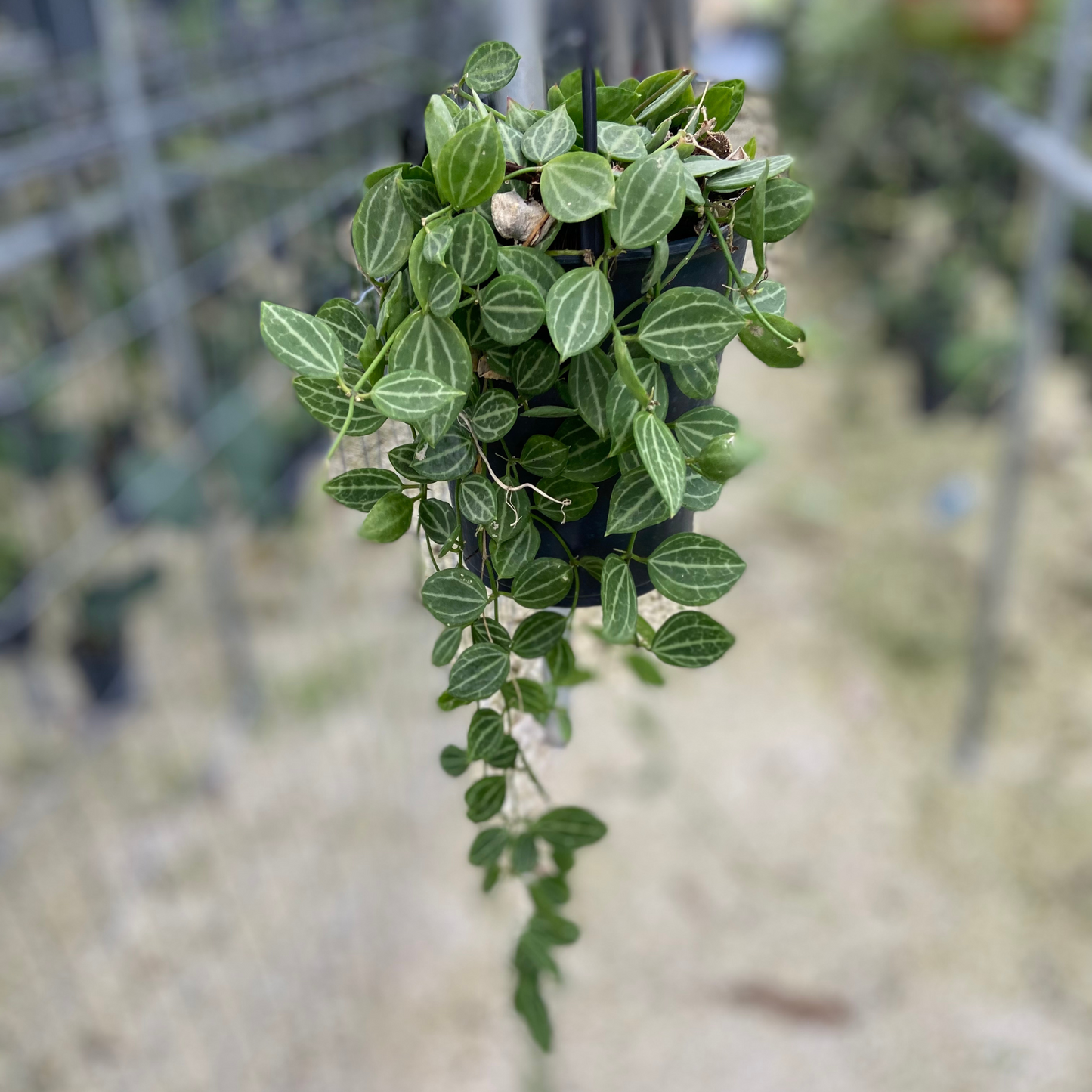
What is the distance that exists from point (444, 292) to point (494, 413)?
35 millimetres

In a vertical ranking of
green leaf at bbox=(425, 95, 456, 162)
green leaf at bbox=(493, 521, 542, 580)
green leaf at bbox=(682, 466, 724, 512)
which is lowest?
green leaf at bbox=(493, 521, 542, 580)

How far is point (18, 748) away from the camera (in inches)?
54.0

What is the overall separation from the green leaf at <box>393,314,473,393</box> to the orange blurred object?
1.65 m

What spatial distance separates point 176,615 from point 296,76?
1063 millimetres

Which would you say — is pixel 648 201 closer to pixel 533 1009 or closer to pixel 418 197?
pixel 418 197

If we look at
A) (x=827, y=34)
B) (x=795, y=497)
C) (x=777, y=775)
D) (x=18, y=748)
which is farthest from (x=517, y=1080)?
(x=827, y=34)

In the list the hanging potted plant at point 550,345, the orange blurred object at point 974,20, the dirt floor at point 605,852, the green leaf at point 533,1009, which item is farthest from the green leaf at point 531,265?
the orange blurred object at point 974,20

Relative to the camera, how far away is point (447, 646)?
0.29m

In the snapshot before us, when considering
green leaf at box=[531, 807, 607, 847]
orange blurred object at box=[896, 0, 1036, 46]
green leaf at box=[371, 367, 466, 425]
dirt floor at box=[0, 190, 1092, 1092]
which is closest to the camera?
green leaf at box=[371, 367, 466, 425]

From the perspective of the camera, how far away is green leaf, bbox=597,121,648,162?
26 centimetres

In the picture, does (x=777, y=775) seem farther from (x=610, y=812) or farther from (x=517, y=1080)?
(x=517, y=1080)

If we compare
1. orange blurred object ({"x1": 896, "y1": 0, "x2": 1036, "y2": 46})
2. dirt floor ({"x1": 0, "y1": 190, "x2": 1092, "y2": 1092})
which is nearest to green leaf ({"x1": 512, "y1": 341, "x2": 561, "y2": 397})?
dirt floor ({"x1": 0, "y1": 190, "x2": 1092, "y2": 1092})

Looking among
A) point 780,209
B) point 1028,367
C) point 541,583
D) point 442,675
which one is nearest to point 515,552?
point 541,583

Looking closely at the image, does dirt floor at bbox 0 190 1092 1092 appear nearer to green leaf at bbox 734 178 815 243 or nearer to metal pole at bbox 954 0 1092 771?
metal pole at bbox 954 0 1092 771
